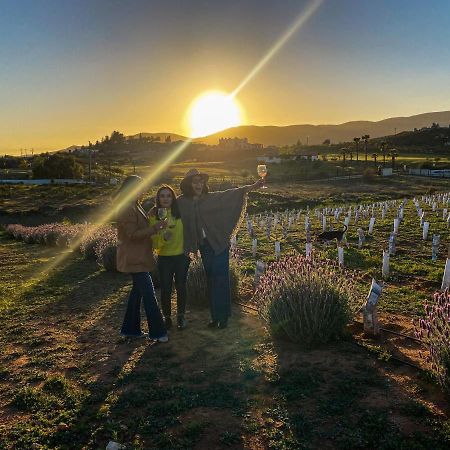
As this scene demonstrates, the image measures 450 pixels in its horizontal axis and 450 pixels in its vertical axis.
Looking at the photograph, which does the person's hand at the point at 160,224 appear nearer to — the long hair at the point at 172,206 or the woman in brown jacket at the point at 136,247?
the woman in brown jacket at the point at 136,247

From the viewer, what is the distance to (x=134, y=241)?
5590 mm

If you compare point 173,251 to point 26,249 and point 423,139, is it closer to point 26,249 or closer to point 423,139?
point 26,249

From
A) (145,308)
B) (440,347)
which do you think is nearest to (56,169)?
(145,308)

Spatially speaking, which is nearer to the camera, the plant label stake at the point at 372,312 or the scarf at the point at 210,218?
the plant label stake at the point at 372,312

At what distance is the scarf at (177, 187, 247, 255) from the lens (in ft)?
20.0

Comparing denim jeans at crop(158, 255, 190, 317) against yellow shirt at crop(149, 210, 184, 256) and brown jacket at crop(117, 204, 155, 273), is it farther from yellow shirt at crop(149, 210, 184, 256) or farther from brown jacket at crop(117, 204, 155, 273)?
brown jacket at crop(117, 204, 155, 273)

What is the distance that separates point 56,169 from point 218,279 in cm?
7219

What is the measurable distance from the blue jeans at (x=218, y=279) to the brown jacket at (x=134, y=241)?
0.86 metres

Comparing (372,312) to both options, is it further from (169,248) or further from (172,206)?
(172,206)

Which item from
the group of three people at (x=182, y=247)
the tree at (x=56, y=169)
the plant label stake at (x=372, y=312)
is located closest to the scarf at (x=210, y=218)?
the group of three people at (x=182, y=247)

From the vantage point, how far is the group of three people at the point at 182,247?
5.68 meters

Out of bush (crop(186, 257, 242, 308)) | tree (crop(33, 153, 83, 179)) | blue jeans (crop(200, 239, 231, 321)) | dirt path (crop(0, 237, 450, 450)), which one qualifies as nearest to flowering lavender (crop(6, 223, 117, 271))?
bush (crop(186, 257, 242, 308))

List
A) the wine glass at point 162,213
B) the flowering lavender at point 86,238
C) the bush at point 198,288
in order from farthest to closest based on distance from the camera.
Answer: the flowering lavender at point 86,238, the bush at point 198,288, the wine glass at point 162,213

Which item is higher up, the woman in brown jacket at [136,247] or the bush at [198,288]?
the woman in brown jacket at [136,247]
